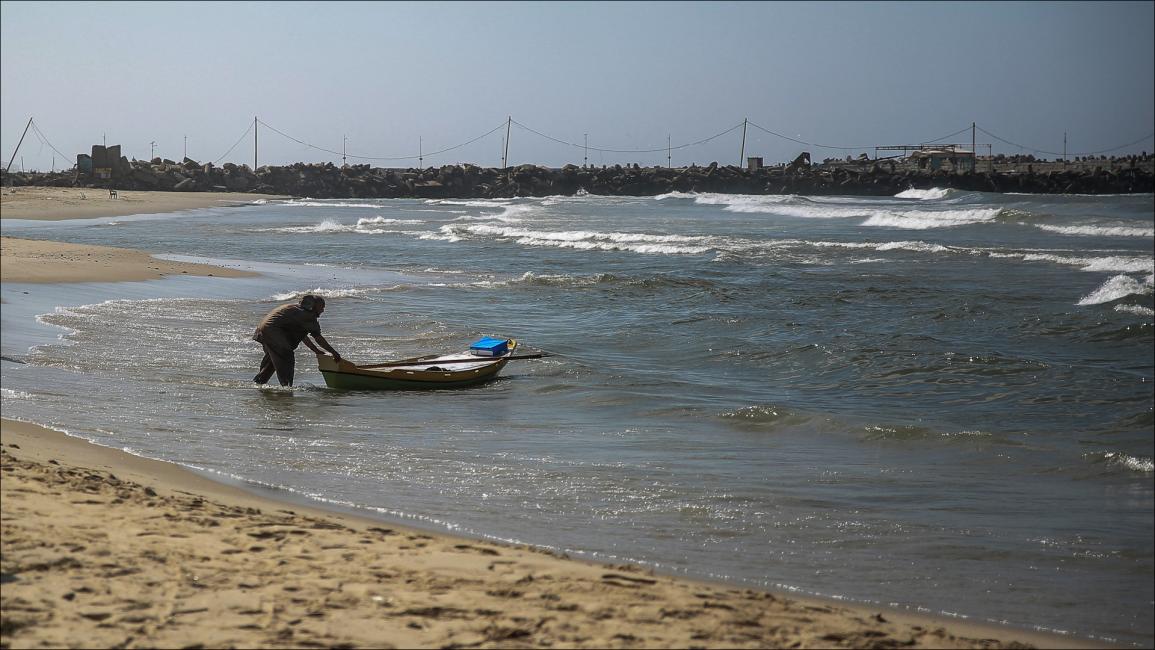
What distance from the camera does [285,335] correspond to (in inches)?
380

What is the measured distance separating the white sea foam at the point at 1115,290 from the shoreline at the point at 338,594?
13449 mm

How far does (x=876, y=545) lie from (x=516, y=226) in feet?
107

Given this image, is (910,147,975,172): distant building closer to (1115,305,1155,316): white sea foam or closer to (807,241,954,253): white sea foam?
(807,241,954,253): white sea foam

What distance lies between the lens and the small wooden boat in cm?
973

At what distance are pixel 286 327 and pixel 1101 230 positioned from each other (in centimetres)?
2684

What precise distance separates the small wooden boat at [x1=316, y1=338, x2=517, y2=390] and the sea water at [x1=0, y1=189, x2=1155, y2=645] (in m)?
0.18

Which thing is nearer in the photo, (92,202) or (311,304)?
(311,304)

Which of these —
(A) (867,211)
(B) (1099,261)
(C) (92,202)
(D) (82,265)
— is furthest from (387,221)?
(B) (1099,261)

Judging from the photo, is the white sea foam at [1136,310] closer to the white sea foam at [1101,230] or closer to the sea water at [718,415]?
the sea water at [718,415]

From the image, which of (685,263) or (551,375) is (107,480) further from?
(685,263)

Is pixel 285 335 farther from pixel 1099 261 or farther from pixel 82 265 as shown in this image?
pixel 1099 261

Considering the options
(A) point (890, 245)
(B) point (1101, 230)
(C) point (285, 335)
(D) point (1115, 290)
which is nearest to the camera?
(C) point (285, 335)

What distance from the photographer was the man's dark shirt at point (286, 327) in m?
9.59

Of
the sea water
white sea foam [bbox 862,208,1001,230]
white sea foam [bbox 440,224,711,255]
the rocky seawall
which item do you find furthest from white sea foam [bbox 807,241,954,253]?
the rocky seawall
